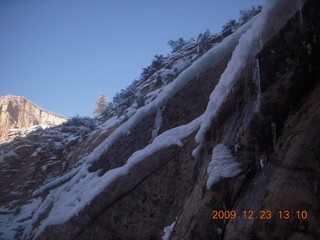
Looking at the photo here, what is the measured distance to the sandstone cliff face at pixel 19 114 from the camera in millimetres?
50375

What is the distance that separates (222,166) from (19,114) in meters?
64.5

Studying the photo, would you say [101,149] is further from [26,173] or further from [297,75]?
[26,173]

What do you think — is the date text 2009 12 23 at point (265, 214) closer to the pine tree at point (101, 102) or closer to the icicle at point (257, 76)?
the icicle at point (257, 76)

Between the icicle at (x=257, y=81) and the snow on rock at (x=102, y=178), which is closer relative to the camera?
the icicle at (x=257, y=81)

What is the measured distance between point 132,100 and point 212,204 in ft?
38.4

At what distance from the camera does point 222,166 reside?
3.36 metres

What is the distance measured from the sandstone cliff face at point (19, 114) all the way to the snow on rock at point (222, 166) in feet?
155

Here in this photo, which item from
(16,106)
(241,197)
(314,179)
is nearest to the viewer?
(314,179)

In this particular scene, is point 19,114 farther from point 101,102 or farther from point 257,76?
point 257,76

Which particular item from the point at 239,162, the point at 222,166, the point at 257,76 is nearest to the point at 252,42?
the point at 257,76

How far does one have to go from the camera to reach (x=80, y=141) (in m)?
15.4

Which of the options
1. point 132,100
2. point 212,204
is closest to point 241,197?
point 212,204

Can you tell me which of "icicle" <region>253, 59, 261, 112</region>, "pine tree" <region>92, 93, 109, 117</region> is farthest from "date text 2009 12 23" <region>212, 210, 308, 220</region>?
"pine tree" <region>92, 93, 109, 117</region>

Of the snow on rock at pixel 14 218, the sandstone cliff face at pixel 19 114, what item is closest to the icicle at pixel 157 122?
the snow on rock at pixel 14 218
